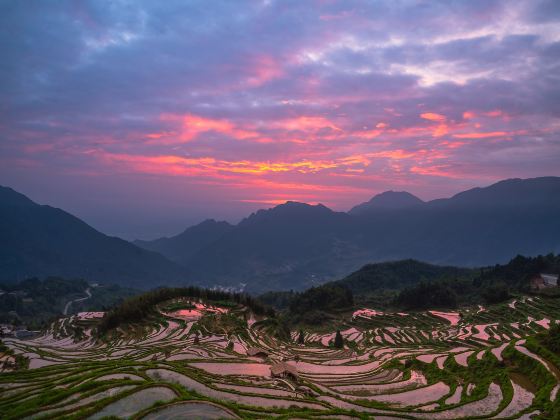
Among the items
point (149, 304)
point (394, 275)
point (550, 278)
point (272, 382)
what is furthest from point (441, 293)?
point (394, 275)

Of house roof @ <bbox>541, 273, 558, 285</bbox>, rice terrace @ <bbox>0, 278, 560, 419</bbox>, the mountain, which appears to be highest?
rice terrace @ <bbox>0, 278, 560, 419</bbox>

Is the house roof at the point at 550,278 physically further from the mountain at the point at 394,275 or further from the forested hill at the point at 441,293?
the mountain at the point at 394,275

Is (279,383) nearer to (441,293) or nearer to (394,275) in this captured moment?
(441,293)

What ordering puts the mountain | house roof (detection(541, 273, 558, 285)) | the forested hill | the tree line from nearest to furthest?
the tree line
the forested hill
house roof (detection(541, 273, 558, 285))
the mountain

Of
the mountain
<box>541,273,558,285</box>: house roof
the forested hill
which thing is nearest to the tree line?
the forested hill

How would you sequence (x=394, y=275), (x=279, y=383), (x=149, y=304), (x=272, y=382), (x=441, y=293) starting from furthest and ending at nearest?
(x=394, y=275), (x=441, y=293), (x=149, y=304), (x=272, y=382), (x=279, y=383)

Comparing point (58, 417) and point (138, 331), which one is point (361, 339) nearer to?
point (138, 331)

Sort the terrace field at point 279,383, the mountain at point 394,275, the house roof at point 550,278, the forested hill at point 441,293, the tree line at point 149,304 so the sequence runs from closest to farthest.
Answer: the terrace field at point 279,383 < the tree line at point 149,304 < the forested hill at point 441,293 < the house roof at point 550,278 < the mountain at point 394,275

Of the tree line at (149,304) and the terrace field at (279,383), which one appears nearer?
the terrace field at (279,383)

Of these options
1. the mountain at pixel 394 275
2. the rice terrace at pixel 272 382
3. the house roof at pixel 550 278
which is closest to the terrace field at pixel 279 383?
the rice terrace at pixel 272 382

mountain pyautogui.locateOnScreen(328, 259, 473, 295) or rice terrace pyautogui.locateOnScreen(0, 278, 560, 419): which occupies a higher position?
rice terrace pyautogui.locateOnScreen(0, 278, 560, 419)

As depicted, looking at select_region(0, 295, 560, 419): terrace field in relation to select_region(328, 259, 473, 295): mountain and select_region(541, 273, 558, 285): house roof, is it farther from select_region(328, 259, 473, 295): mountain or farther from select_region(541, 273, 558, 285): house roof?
select_region(328, 259, 473, 295): mountain
